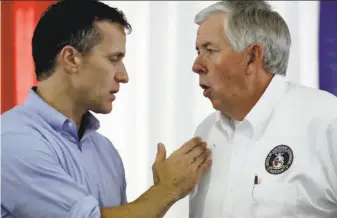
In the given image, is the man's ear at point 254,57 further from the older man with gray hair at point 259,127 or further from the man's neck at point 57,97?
the man's neck at point 57,97

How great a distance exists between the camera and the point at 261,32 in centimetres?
169

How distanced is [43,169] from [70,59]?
312mm

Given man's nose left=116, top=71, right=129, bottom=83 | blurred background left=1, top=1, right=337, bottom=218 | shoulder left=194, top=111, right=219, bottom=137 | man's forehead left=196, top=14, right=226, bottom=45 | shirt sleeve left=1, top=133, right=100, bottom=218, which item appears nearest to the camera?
shirt sleeve left=1, top=133, right=100, bottom=218

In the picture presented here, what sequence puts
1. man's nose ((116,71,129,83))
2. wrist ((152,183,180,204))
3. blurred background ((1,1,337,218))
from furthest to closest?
blurred background ((1,1,337,218)), man's nose ((116,71,129,83)), wrist ((152,183,180,204))

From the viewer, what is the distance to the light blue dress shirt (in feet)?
4.50

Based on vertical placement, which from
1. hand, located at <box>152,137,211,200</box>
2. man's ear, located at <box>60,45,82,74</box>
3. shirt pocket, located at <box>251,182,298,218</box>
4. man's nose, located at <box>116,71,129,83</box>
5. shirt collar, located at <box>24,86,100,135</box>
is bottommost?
shirt pocket, located at <box>251,182,298,218</box>

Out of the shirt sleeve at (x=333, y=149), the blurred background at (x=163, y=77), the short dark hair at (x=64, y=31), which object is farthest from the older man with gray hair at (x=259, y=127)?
the blurred background at (x=163, y=77)

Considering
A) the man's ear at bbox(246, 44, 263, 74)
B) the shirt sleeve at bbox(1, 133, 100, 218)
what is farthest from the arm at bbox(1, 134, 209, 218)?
the man's ear at bbox(246, 44, 263, 74)

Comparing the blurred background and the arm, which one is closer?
the arm

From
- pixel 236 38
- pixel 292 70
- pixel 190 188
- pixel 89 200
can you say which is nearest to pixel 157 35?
pixel 292 70

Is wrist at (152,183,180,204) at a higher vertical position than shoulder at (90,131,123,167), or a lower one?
lower

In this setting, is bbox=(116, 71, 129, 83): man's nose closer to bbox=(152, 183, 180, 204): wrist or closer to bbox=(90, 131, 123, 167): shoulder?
bbox=(90, 131, 123, 167): shoulder

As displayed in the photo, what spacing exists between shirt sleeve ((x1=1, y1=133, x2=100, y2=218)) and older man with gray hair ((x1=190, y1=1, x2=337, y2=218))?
16.7 inches

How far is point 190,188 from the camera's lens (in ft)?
5.29
